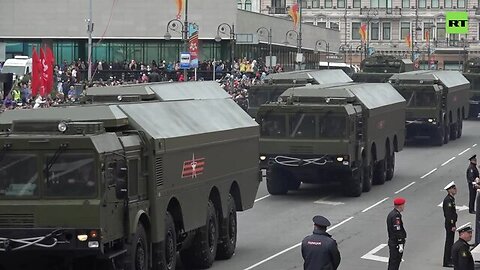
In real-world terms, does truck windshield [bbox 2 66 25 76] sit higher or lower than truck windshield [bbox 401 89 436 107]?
higher

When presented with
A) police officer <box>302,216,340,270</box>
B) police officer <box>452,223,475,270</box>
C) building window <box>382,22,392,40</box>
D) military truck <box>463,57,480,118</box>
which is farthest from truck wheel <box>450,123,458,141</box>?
building window <box>382,22,392,40</box>

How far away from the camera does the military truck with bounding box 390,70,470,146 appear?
168 ft

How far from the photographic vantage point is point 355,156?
3469 centimetres

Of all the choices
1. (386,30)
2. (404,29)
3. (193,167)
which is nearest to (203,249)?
(193,167)

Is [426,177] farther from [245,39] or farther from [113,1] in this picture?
[113,1]

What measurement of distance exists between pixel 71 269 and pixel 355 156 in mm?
16953

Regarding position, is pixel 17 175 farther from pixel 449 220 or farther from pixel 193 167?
pixel 449 220

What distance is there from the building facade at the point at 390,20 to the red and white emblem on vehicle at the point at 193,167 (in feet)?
367

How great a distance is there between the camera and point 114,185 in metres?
18.5

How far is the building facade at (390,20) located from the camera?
443ft

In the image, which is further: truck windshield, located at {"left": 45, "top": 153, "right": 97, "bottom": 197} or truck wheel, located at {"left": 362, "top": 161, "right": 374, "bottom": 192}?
truck wheel, located at {"left": 362, "top": 161, "right": 374, "bottom": 192}

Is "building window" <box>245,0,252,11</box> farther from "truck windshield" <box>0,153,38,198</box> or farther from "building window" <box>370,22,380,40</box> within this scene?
"truck windshield" <box>0,153,38,198</box>

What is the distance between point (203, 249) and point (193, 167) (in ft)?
Result: 5.40

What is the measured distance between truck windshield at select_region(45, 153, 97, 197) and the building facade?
4576 inches
